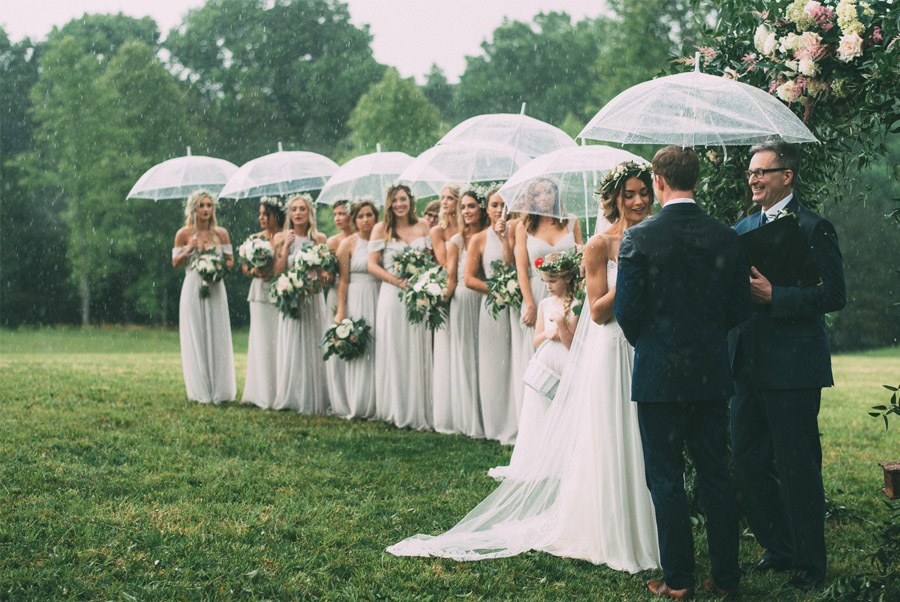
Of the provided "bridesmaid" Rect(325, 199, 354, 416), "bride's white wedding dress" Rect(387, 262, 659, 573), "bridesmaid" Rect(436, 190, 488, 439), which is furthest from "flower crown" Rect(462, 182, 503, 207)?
"bride's white wedding dress" Rect(387, 262, 659, 573)

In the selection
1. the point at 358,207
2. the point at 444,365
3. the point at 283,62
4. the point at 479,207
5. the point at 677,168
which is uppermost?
the point at 283,62

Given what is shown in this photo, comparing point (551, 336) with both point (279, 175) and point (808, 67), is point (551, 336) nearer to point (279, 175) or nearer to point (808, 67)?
point (808, 67)

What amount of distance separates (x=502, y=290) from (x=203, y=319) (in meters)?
4.44

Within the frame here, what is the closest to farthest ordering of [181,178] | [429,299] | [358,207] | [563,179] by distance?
[563,179]
[429,299]
[358,207]
[181,178]

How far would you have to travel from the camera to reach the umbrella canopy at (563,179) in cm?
797

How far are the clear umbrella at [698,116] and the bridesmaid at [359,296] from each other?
6.03m

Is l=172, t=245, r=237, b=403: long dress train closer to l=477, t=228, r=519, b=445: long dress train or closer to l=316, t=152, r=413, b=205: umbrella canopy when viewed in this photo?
l=316, t=152, r=413, b=205: umbrella canopy

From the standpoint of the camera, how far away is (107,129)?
3512 centimetres

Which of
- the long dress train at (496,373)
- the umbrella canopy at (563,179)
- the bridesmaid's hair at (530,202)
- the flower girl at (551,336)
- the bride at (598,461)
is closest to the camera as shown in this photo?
the bride at (598,461)

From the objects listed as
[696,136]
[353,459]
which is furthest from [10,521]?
[696,136]

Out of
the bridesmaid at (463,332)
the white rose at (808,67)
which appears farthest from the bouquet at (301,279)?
the white rose at (808,67)

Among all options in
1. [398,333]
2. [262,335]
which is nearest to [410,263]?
[398,333]

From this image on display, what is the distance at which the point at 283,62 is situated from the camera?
156 feet

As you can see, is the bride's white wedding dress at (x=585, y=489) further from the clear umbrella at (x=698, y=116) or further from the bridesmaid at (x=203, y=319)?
the bridesmaid at (x=203, y=319)
